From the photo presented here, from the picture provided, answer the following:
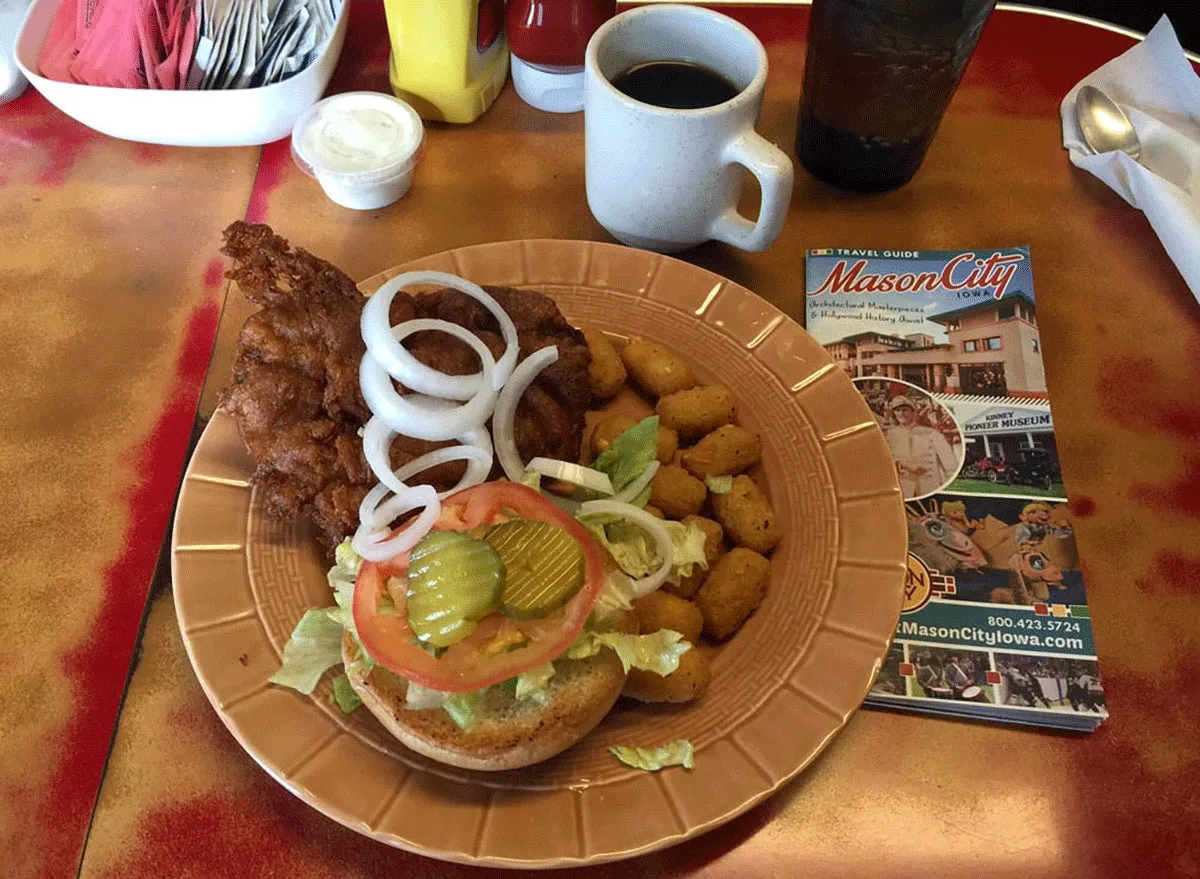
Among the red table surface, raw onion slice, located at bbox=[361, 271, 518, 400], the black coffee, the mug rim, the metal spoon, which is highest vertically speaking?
the mug rim

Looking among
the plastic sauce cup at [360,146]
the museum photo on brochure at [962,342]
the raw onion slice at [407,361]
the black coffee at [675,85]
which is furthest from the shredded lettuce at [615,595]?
the plastic sauce cup at [360,146]

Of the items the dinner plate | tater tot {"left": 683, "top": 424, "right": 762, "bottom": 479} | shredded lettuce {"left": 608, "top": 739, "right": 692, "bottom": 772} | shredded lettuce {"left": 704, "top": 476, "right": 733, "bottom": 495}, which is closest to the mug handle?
the dinner plate

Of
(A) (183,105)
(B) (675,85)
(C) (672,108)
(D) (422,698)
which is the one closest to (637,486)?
(D) (422,698)

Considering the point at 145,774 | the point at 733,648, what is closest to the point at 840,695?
the point at 733,648

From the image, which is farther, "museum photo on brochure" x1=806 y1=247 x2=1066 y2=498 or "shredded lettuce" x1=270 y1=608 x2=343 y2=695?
"museum photo on brochure" x1=806 y1=247 x2=1066 y2=498

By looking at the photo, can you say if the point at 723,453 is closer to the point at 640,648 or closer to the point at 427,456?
the point at 640,648

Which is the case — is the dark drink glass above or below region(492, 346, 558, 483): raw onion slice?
above

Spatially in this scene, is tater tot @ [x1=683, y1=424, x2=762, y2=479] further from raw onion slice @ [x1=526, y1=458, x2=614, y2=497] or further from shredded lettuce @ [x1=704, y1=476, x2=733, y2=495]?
raw onion slice @ [x1=526, y1=458, x2=614, y2=497]
